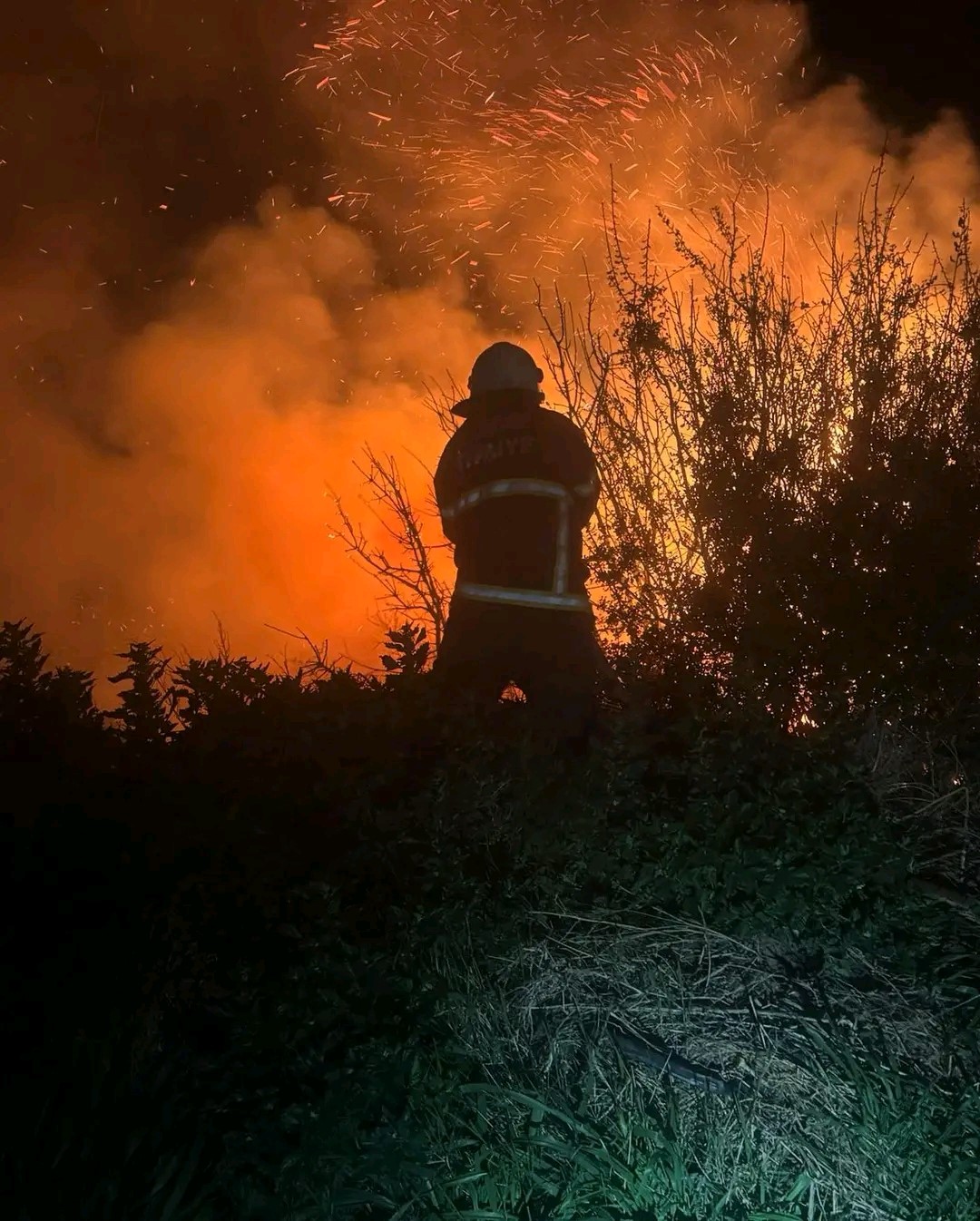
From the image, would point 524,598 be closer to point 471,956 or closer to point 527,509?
point 527,509

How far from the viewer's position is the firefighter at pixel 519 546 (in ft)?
17.0

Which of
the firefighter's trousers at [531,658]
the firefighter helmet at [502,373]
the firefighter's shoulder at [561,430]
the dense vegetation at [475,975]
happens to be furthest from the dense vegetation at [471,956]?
the firefighter helmet at [502,373]

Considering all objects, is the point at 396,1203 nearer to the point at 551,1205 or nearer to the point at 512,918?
the point at 551,1205

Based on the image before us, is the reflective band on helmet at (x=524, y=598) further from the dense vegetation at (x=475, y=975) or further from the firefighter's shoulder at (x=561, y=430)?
the dense vegetation at (x=475, y=975)

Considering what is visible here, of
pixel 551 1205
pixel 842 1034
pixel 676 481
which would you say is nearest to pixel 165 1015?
pixel 551 1205

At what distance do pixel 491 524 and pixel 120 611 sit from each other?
1109 inches

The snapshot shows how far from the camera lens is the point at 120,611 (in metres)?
31.8

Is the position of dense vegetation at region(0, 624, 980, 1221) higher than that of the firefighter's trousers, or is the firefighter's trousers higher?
the firefighter's trousers

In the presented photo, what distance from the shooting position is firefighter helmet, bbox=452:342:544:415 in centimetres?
559

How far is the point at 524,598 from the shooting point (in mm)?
5273

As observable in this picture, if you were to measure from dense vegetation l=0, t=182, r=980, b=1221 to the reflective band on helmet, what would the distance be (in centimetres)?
50

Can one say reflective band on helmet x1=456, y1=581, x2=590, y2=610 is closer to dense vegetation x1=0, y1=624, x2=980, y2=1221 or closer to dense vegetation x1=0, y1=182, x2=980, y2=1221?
dense vegetation x1=0, y1=182, x2=980, y2=1221

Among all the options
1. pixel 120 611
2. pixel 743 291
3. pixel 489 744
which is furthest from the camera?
pixel 120 611

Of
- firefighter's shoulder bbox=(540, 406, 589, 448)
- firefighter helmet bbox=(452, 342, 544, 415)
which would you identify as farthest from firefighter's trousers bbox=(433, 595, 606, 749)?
firefighter helmet bbox=(452, 342, 544, 415)
